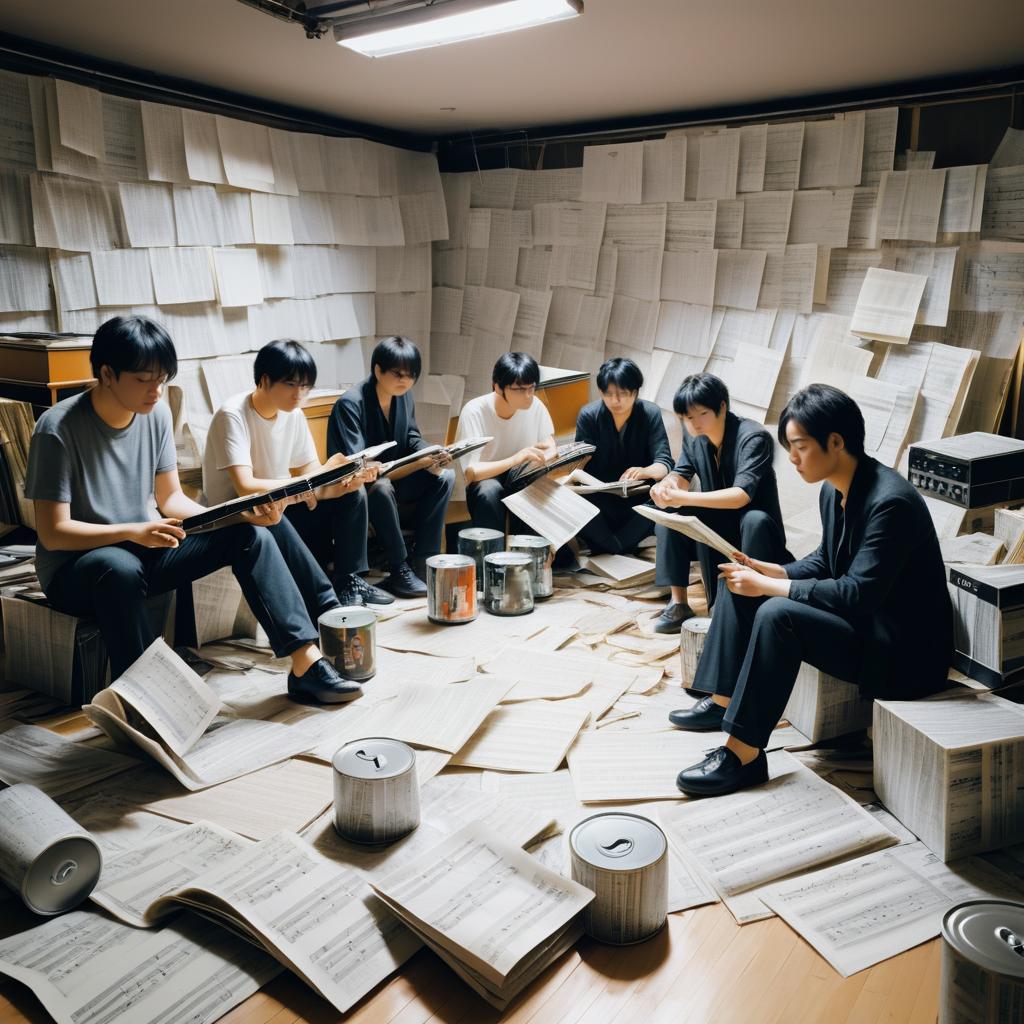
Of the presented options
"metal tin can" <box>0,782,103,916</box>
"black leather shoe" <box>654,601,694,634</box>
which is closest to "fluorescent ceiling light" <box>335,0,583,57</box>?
"black leather shoe" <box>654,601,694,634</box>

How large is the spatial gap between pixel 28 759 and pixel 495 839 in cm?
131

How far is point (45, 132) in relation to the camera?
3281 millimetres

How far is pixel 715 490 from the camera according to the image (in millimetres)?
3188

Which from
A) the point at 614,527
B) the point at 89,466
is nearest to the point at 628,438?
the point at 614,527

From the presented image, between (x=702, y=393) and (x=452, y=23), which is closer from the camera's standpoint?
(x=452, y=23)

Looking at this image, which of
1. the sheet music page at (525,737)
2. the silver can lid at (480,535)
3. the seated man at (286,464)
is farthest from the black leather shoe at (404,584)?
the sheet music page at (525,737)

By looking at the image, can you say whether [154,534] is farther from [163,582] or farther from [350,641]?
[350,641]

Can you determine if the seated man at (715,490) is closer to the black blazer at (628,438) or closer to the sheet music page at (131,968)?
the black blazer at (628,438)

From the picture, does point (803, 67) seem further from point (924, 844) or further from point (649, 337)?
point (924, 844)

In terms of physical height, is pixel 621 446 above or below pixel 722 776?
above

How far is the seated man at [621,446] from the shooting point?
371cm

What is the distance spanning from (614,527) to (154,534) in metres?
2.13

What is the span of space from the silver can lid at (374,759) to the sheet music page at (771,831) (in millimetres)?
631

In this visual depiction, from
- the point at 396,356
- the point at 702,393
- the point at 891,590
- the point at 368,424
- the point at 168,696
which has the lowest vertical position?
the point at 168,696
